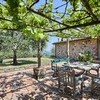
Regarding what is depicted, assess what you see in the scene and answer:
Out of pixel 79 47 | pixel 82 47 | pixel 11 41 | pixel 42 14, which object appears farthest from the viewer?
pixel 79 47

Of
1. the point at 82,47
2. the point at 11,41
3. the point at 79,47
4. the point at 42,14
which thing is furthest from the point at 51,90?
the point at 79,47

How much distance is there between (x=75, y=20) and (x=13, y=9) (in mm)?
2529

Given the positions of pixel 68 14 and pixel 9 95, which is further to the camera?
pixel 9 95

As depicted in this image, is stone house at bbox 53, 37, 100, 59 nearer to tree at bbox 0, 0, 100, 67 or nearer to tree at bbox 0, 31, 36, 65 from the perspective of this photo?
tree at bbox 0, 31, 36, 65

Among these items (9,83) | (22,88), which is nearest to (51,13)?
(22,88)

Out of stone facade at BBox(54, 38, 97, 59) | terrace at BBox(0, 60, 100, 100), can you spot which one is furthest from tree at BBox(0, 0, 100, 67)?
stone facade at BBox(54, 38, 97, 59)

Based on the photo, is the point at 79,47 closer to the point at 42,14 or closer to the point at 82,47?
the point at 82,47

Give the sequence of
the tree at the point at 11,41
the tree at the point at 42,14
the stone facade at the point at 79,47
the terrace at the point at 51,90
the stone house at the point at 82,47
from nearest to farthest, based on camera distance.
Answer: the tree at the point at 42,14
the terrace at the point at 51,90
the tree at the point at 11,41
the stone house at the point at 82,47
the stone facade at the point at 79,47

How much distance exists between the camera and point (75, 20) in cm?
433

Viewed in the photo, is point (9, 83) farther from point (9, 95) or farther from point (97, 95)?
point (97, 95)

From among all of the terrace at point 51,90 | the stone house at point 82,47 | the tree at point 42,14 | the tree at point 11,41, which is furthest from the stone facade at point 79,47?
the tree at point 42,14

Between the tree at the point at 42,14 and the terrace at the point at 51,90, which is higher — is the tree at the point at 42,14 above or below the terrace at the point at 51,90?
above

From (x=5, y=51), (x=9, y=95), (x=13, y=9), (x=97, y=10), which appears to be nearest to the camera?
(x=13, y=9)

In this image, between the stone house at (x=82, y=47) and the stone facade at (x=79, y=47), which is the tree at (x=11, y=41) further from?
the stone facade at (x=79, y=47)
